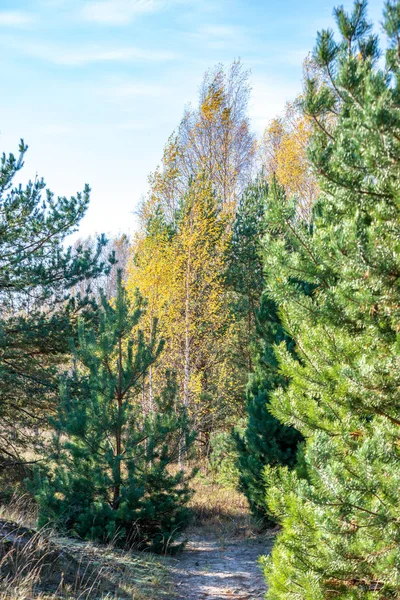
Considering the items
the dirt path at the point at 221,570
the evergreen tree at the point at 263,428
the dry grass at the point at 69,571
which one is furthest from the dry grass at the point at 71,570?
the evergreen tree at the point at 263,428

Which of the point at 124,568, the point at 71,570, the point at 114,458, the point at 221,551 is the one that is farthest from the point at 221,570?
the point at 71,570

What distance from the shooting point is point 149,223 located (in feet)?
46.8

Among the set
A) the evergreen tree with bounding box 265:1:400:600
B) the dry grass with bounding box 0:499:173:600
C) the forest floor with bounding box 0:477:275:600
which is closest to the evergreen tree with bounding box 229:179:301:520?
the forest floor with bounding box 0:477:275:600

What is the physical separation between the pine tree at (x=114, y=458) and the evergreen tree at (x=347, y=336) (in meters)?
3.95

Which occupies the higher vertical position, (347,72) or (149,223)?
(149,223)

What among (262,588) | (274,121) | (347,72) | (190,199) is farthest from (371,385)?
(274,121)

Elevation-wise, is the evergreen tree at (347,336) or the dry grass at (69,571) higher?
the evergreen tree at (347,336)

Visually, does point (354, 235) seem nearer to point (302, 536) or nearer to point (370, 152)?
point (370, 152)

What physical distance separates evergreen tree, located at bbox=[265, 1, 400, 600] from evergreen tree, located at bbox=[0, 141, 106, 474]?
694cm

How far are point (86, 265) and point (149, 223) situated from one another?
14.5 ft

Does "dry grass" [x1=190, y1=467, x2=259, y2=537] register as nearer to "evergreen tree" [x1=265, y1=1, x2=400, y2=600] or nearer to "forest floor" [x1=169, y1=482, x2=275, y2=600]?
"forest floor" [x1=169, y1=482, x2=275, y2=600]

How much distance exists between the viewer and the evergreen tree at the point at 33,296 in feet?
30.5

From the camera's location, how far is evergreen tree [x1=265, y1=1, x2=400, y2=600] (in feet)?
8.36

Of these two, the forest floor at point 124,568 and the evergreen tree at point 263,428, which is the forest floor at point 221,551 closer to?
the forest floor at point 124,568
